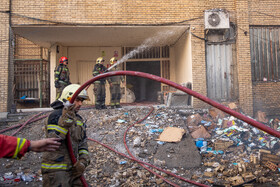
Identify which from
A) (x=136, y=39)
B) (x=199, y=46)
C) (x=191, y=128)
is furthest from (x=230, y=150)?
(x=136, y=39)

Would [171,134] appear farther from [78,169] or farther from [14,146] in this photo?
[14,146]

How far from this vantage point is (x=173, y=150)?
533 centimetres

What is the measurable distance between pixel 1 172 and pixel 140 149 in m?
3.34

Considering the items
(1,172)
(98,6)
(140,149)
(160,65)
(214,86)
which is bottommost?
(1,172)

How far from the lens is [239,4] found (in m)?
8.45

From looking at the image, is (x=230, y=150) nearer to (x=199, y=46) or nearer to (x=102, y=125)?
(x=102, y=125)

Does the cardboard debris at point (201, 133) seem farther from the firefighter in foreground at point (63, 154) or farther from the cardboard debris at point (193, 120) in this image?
the firefighter in foreground at point (63, 154)

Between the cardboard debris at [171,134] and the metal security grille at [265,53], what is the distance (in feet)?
15.7

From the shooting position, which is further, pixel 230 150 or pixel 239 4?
pixel 239 4

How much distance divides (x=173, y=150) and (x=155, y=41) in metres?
7.00

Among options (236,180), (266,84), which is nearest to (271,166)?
(236,180)

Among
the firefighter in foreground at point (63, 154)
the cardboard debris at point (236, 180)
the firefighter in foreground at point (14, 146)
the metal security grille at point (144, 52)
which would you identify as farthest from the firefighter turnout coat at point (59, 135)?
the metal security grille at point (144, 52)

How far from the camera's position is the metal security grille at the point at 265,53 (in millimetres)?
8656

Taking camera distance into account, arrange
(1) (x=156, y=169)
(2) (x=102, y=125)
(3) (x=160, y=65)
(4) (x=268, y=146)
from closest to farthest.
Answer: (1) (x=156, y=169)
(4) (x=268, y=146)
(2) (x=102, y=125)
(3) (x=160, y=65)
